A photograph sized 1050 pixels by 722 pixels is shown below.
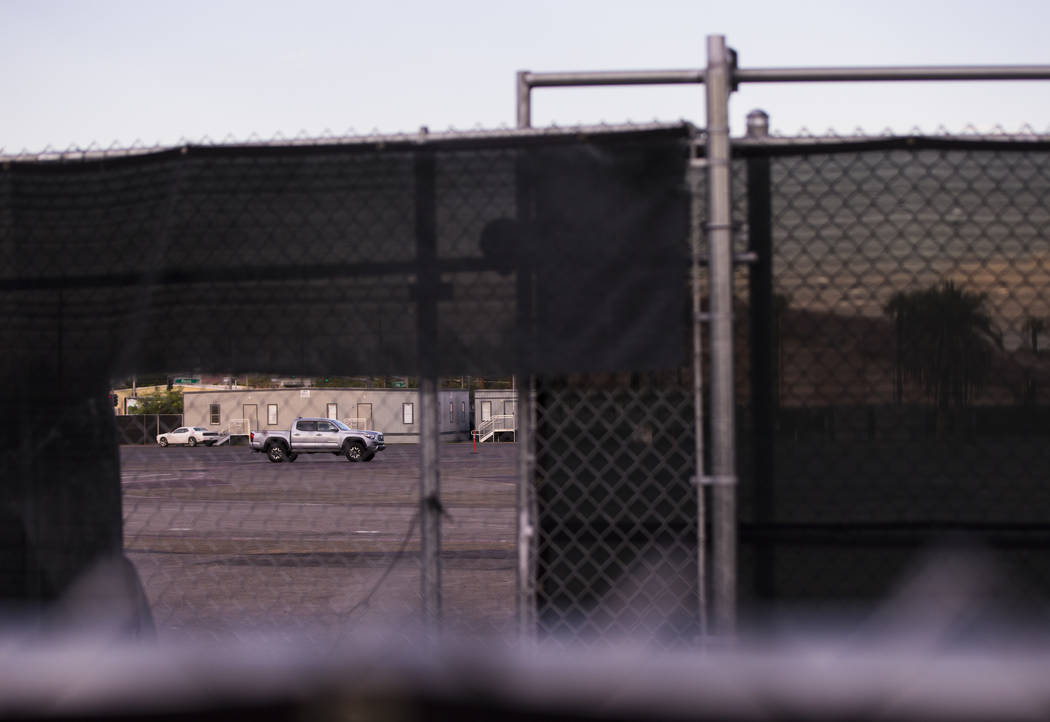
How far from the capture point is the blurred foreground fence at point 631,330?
2746 mm

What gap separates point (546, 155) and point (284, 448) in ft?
77.8

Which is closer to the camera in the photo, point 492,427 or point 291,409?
point 291,409

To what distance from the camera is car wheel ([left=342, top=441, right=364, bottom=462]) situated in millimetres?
25641

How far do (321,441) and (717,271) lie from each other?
2458 centimetres

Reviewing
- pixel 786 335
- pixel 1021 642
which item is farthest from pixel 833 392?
pixel 1021 642

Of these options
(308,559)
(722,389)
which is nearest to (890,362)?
(722,389)

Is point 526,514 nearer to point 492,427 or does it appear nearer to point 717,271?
point 717,271

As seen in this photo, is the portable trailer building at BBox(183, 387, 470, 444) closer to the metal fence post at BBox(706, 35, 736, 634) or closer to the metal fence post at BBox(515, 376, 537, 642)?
the metal fence post at BBox(515, 376, 537, 642)

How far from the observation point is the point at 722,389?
104 inches

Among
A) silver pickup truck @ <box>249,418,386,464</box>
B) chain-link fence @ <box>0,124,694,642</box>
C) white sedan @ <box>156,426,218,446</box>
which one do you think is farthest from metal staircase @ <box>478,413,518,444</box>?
chain-link fence @ <box>0,124,694,642</box>

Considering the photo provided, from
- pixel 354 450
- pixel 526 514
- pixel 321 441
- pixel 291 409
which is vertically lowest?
pixel 354 450

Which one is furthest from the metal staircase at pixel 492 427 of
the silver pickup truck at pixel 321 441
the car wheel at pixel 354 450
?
the car wheel at pixel 354 450

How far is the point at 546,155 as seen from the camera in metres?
2.80

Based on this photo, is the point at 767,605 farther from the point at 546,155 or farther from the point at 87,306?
the point at 87,306
